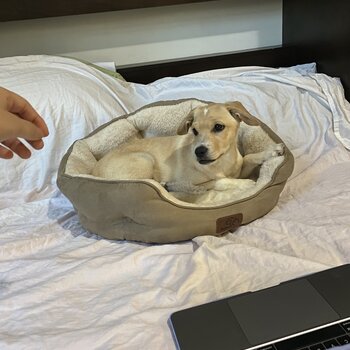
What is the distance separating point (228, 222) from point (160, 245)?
0.71ft

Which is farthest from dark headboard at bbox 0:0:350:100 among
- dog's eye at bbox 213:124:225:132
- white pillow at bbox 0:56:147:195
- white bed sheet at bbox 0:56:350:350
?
dog's eye at bbox 213:124:225:132

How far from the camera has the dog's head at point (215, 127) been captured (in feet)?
5.12

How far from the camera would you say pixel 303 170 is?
1688mm

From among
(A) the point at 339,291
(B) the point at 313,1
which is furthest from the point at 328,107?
(A) the point at 339,291

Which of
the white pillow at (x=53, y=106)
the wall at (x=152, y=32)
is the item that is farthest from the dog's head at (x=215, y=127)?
the wall at (x=152, y=32)

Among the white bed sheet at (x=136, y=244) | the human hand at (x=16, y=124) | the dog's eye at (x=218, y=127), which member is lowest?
the white bed sheet at (x=136, y=244)

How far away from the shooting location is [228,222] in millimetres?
1359

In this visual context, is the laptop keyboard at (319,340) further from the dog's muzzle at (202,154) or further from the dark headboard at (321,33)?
the dark headboard at (321,33)

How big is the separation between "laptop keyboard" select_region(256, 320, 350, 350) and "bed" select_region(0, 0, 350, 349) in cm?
23

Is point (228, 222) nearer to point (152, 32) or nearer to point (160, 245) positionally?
point (160, 245)

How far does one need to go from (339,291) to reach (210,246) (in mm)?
380

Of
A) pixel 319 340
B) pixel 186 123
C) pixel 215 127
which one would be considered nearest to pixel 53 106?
pixel 186 123

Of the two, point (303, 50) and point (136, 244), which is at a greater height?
point (303, 50)

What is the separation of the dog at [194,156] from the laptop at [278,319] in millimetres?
640
